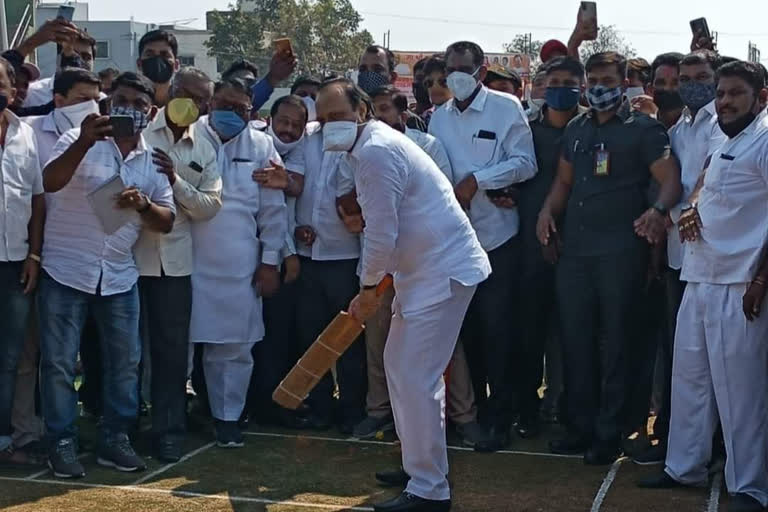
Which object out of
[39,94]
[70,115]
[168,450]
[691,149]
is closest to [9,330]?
[168,450]

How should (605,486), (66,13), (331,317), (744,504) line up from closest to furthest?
1. (744,504)
2. (605,486)
3. (331,317)
4. (66,13)

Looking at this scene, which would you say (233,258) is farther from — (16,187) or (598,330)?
(598,330)

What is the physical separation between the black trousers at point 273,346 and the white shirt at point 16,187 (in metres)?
1.84

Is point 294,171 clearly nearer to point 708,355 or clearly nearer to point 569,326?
point 569,326

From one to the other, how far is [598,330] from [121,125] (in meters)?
3.06

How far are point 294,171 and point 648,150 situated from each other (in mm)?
2361

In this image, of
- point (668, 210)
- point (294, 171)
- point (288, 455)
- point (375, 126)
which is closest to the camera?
point (375, 126)

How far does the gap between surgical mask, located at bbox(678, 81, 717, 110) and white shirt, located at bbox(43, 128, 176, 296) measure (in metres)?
3.19

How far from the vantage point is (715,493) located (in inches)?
254

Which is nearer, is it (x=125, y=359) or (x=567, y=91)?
(x=125, y=359)

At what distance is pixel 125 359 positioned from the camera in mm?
7008

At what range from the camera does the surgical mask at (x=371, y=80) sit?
362 inches

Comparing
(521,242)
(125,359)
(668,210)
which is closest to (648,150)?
(668,210)

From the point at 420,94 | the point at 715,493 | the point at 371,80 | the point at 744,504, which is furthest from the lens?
the point at 420,94
